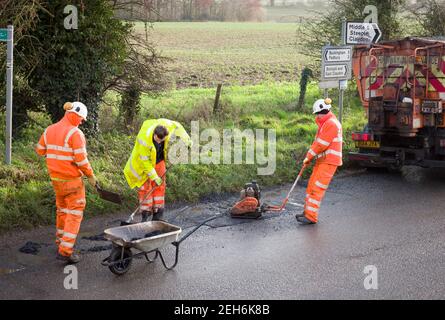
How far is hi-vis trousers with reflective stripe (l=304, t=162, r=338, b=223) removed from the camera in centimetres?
862

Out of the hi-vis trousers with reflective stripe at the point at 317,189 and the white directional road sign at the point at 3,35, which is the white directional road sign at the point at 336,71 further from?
the white directional road sign at the point at 3,35

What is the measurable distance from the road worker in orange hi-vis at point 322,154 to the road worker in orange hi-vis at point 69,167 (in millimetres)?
3096

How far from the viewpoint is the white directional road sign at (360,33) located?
39.6ft

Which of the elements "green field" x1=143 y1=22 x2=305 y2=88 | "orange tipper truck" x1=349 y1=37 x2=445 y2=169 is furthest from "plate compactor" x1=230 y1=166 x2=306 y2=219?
"green field" x1=143 y1=22 x2=305 y2=88

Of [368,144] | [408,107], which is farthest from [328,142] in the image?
[368,144]

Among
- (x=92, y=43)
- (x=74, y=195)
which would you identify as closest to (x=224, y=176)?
(x=92, y=43)

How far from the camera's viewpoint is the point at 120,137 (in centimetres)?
1155

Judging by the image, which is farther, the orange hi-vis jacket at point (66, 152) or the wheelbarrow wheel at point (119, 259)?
the orange hi-vis jacket at point (66, 152)

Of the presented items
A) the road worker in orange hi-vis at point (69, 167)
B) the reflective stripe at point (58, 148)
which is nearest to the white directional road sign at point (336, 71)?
the road worker in orange hi-vis at point (69, 167)

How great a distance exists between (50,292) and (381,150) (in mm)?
7378

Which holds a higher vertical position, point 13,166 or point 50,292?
point 13,166
